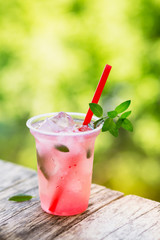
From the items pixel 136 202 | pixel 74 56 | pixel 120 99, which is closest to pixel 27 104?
pixel 74 56

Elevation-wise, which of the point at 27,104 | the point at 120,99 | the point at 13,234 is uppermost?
the point at 13,234

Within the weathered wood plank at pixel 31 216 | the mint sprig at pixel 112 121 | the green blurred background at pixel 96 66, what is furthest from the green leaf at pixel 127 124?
the green blurred background at pixel 96 66

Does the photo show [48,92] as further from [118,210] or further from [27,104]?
[118,210]

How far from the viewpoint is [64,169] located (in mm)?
1368

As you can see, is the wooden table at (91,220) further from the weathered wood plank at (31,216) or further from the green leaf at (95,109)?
the green leaf at (95,109)

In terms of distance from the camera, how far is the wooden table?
1.28 m

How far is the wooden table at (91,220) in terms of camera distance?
4.20ft

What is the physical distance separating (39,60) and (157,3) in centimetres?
136

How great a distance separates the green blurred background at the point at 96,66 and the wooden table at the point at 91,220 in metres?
2.26

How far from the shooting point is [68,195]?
1404mm

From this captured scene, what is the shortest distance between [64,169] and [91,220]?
222 millimetres

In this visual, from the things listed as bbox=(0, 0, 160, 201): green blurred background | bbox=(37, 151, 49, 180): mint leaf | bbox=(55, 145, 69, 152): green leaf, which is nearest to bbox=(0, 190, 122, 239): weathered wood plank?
bbox=(37, 151, 49, 180): mint leaf

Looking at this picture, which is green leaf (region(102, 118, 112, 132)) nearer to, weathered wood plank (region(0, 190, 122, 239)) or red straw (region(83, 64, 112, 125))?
red straw (region(83, 64, 112, 125))

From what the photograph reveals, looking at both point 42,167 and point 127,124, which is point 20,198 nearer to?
point 42,167
